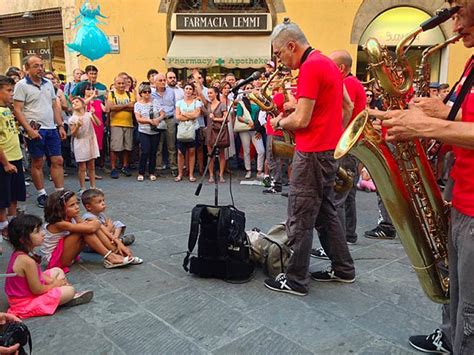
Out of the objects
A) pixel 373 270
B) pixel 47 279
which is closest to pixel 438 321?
pixel 373 270

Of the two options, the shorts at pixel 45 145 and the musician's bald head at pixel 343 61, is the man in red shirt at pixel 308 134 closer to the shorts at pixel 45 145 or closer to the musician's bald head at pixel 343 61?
the musician's bald head at pixel 343 61

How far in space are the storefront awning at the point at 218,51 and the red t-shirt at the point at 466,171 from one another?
11098 millimetres

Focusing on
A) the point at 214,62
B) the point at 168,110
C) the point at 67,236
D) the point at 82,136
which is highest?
the point at 214,62

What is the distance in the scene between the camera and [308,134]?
10.2 ft

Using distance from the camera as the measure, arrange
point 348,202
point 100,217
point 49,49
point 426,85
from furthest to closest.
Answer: point 49,49 < point 348,202 < point 100,217 < point 426,85

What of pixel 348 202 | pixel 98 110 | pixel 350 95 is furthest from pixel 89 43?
pixel 348 202

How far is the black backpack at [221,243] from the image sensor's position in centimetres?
351

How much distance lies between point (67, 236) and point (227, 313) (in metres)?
1.63

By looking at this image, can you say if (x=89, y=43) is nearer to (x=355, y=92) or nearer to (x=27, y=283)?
(x=355, y=92)

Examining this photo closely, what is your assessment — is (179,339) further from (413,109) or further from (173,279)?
(413,109)

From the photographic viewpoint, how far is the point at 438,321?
297 cm

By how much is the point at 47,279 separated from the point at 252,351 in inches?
64.3

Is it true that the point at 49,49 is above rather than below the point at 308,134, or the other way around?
above

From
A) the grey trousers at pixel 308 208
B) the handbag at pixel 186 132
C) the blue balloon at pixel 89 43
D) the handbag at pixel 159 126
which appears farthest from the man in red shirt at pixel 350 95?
the blue balloon at pixel 89 43
